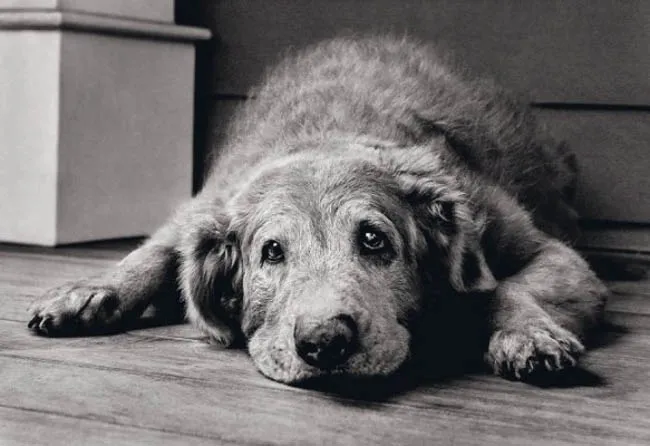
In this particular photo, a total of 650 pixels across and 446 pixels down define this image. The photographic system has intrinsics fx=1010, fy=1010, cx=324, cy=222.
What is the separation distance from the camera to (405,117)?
3203 millimetres

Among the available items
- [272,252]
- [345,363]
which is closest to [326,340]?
[345,363]

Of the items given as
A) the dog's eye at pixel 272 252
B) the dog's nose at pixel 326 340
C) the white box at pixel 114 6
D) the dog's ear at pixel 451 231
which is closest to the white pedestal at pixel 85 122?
the white box at pixel 114 6

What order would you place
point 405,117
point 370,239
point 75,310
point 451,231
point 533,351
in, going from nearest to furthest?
point 533,351, point 370,239, point 451,231, point 75,310, point 405,117

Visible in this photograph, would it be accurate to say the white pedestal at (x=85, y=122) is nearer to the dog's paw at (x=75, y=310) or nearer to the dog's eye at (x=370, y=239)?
the dog's paw at (x=75, y=310)

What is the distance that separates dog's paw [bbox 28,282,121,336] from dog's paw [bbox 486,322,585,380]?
1.14 metres

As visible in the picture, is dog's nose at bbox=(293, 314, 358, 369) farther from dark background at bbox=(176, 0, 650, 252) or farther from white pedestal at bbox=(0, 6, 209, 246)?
dark background at bbox=(176, 0, 650, 252)

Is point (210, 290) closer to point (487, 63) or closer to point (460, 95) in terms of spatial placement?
point (460, 95)

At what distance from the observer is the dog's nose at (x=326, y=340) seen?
2227 mm

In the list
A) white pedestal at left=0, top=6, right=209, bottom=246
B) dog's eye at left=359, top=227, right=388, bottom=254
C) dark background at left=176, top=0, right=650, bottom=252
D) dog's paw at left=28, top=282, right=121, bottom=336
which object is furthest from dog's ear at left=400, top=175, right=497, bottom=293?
white pedestal at left=0, top=6, right=209, bottom=246

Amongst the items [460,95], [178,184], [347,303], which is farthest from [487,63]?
[347,303]

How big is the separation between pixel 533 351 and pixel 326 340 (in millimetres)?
525

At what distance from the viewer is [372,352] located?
2.32 meters

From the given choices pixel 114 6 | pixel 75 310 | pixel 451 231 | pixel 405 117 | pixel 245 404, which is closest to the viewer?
pixel 245 404

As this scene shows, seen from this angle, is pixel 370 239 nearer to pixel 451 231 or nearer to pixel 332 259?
pixel 332 259
